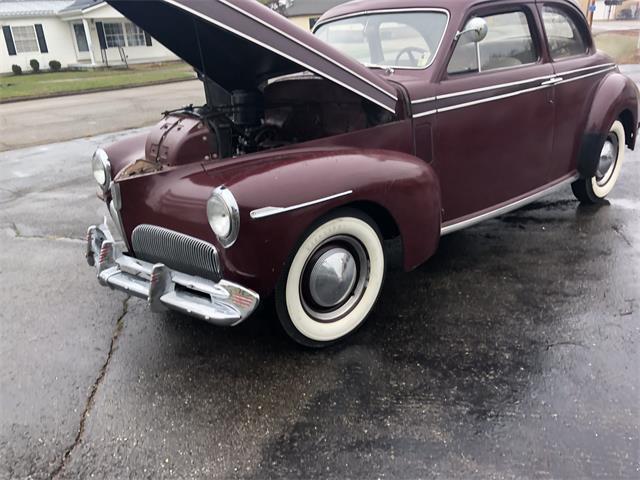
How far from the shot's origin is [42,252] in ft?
14.8

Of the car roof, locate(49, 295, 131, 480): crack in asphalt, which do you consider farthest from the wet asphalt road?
the car roof

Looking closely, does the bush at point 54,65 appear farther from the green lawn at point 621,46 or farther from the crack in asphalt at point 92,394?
the crack in asphalt at point 92,394

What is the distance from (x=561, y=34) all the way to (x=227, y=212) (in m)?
3.39

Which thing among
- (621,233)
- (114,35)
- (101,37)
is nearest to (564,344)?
(621,233)

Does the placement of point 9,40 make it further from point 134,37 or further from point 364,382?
point 364,382

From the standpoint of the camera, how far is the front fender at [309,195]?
2.48 meters

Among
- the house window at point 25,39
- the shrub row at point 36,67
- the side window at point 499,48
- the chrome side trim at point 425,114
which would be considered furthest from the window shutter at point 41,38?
the chrome side trim at point 425,114

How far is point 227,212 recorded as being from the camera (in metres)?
2.42

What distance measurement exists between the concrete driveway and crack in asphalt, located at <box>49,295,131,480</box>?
763 cm

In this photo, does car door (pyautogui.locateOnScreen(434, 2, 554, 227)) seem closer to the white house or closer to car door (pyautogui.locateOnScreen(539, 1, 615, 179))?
car door (pyautogui.locateOnScreen(539, 1, 615, 179))

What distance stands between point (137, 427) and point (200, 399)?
12.1 inches

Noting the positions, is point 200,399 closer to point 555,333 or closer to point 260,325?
point 260,325

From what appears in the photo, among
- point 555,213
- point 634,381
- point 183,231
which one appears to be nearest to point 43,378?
point 183,231

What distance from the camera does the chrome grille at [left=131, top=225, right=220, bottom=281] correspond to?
8.55 feet
